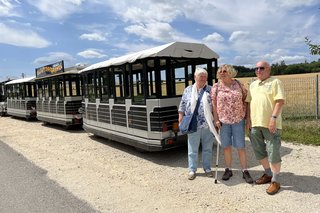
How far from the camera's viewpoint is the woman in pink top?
527 centimetres

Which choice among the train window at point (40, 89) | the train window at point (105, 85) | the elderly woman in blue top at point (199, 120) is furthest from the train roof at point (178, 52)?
the train window at point (40, 89)

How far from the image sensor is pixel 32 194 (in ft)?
18.0

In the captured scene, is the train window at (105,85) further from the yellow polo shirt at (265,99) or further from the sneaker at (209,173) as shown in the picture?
the yellow polo shirt at (265,99)

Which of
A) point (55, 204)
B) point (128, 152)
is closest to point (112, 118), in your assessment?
point (128, 152)

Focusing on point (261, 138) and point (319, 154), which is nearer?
point (261, 138)

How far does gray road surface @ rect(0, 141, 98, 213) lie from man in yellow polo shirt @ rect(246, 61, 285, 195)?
8.90ft

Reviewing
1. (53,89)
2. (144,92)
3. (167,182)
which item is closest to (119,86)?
(144,92)

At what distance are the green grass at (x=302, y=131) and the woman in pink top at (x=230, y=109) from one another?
3194 mm

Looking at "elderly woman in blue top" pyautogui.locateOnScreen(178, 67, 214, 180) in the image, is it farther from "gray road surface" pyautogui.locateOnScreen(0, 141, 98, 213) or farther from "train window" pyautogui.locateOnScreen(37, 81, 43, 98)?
"train window" pyautogui.locateOnScreen(37, 81, 43, 98)

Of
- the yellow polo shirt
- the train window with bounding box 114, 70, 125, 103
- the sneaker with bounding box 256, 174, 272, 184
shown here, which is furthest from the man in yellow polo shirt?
the train window with bounding box 114, 70, 125, 103

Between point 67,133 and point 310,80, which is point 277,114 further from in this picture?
point 67,133

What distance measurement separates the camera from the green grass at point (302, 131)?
7.96 metres

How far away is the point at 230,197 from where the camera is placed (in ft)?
15.7

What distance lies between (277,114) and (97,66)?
20.6ft
